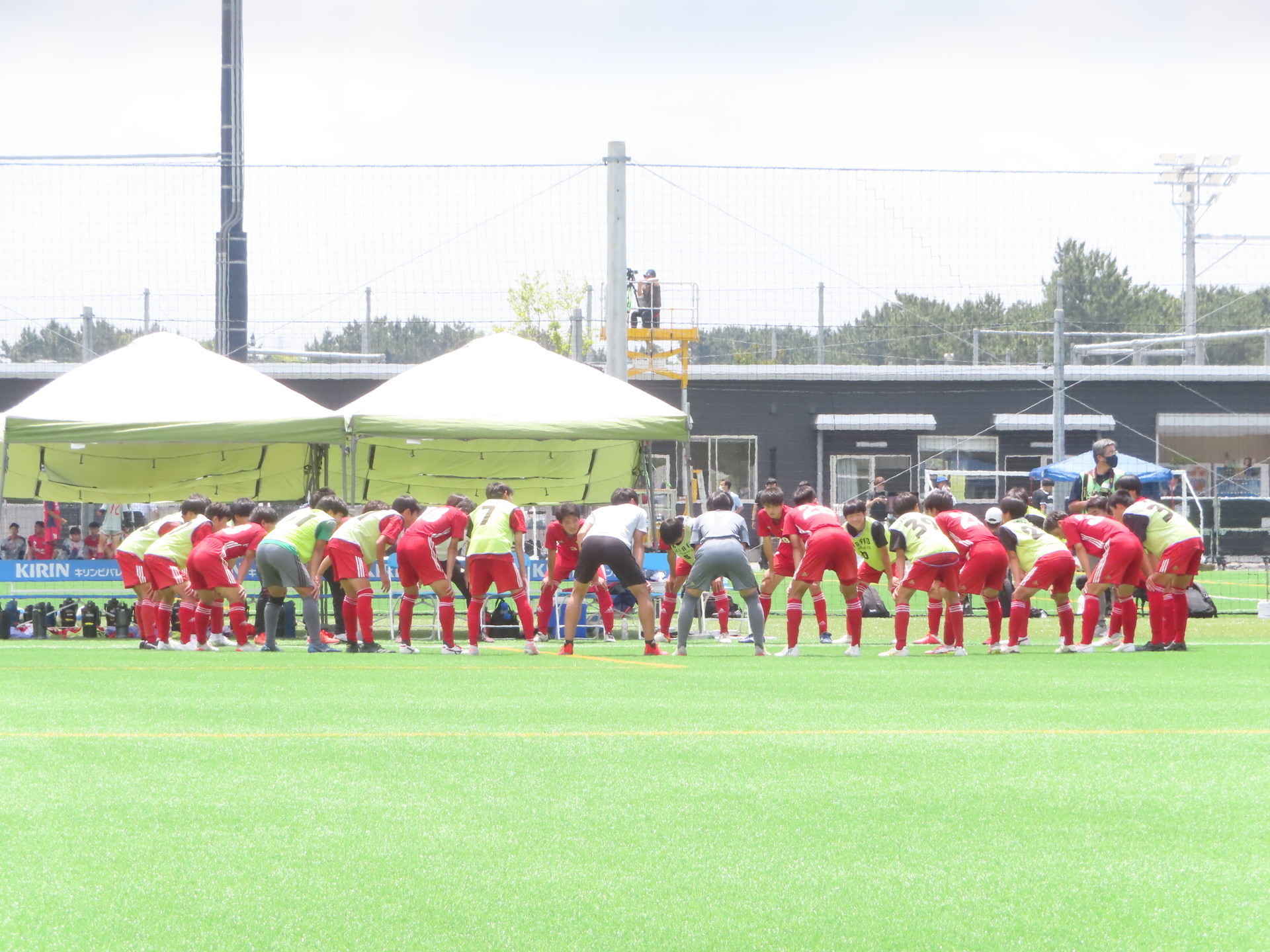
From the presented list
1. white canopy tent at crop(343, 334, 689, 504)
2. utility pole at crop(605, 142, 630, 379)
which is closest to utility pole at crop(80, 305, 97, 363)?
white canopy tent at crop(343, 334, 689, 504)

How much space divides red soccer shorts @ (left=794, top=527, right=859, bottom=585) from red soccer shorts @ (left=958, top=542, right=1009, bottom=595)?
1.08m

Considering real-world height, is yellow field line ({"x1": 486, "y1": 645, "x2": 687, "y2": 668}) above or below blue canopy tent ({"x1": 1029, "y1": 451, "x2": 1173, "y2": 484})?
below

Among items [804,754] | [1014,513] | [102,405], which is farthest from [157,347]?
[804,754]

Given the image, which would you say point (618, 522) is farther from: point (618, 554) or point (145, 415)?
point (145, 415)

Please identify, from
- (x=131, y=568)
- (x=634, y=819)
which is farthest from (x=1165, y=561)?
(x=131, y=568)

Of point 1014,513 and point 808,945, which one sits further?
point 1014,513

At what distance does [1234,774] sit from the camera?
6.12 meters

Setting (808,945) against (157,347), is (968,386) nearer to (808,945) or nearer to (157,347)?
(157,347)

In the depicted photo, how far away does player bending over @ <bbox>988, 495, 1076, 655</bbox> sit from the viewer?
13.5 metres

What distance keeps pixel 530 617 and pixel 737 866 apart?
9.14 meters

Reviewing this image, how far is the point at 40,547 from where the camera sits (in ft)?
74.4

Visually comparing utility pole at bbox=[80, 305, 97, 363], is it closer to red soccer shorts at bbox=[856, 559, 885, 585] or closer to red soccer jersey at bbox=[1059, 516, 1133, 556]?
red soccer shorts at bbox=[856, 559, 885, 585]

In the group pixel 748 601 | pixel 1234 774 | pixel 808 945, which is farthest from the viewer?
pixel 748 601

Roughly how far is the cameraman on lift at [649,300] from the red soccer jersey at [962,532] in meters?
8.73
